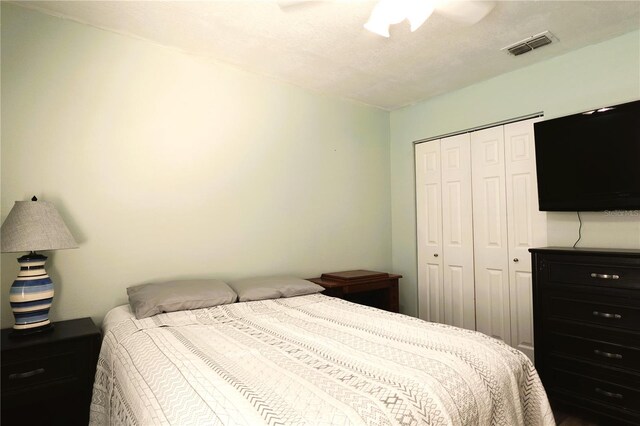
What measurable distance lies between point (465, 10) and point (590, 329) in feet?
6.86

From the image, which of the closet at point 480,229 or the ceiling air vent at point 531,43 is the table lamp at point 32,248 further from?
the ceiling air vent at point 531,43

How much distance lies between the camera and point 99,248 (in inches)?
89.6

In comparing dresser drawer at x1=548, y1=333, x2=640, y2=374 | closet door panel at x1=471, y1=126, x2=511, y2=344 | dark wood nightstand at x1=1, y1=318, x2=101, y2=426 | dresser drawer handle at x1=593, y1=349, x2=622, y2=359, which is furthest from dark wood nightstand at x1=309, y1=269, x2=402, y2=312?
dark wood nightstand at x1=1, y1=318, x2=101, y2=426

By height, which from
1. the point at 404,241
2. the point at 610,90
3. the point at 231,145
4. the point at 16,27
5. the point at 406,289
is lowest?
the point at 406,289

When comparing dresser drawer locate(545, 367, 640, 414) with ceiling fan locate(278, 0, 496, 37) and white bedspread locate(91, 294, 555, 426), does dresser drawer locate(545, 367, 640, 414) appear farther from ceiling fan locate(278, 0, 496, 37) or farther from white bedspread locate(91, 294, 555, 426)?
ceiling fan locate(278, 0, 496, 37)

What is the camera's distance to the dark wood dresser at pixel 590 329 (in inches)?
78.4

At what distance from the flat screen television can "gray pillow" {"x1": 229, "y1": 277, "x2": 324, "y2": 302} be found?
1.94 meters

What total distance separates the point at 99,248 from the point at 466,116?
331 centimetres

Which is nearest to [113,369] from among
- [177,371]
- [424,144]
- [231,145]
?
[177,371]

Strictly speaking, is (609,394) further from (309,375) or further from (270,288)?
(270,288)

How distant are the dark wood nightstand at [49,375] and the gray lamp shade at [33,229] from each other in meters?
0.47

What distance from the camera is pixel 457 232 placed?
342 centimetres

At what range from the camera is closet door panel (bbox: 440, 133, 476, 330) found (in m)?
3.32

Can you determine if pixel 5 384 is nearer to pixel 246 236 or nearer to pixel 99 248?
pixel 99 248
